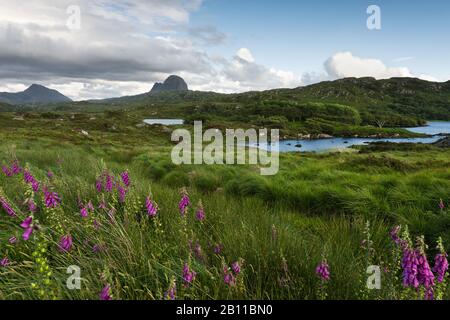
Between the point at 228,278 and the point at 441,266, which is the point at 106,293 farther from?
the point at 441,266

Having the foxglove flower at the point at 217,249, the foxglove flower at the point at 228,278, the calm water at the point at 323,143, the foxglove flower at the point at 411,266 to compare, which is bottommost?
the calm water at the point at 323,143

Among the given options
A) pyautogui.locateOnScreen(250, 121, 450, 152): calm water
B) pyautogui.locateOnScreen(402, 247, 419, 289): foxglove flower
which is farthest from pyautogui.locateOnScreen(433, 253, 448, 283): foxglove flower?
pyautogui.locateOnScreen(250, 121, 450, 152): calm water

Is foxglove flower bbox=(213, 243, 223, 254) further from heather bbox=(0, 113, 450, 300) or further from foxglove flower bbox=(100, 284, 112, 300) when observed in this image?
foxglove flower bbox=(100, 284, 112, 300)

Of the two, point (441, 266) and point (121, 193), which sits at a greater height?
point (121, 193)

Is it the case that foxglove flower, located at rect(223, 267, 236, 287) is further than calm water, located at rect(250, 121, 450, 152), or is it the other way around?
calm water, located at rect(250, 121, 450, 152)

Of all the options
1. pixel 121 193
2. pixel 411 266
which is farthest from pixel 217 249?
pixel 121 193

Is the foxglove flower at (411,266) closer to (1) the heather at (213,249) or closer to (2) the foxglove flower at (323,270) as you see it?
(1) the heather at (213,249)

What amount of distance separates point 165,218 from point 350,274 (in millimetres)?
3262

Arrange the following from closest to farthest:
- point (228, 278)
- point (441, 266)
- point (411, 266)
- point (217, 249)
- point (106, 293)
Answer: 1. point (106, 293)
2. point (411, 266)
3. point (441, 266)
4. point (228, 278)
5. point (217, 249)

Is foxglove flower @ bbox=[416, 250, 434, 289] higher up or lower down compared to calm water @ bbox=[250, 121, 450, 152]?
higher up

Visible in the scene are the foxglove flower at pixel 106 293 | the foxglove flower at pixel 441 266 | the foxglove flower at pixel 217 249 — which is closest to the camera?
the foxglove flower at pixel 106 293

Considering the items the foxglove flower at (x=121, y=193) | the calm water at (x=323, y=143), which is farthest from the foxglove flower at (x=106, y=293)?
the calm water at (x=323, y=143)

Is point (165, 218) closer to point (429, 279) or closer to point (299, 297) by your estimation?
point (299, 297)

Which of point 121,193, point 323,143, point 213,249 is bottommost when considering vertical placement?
point 323,143
